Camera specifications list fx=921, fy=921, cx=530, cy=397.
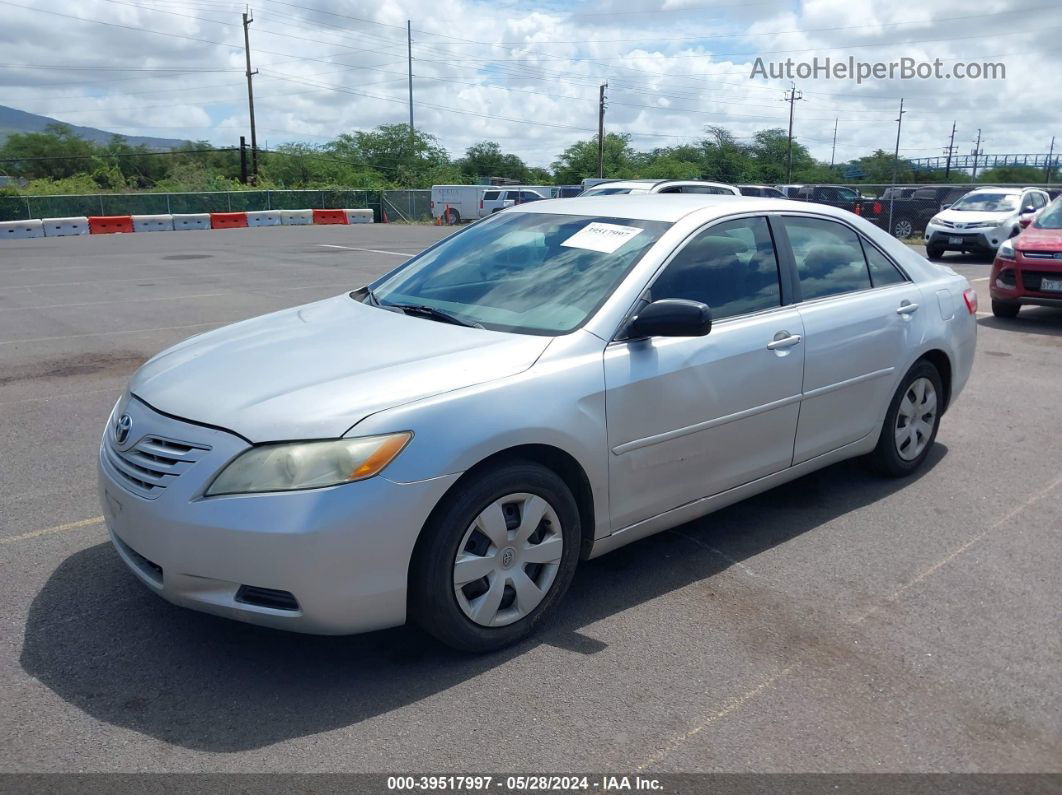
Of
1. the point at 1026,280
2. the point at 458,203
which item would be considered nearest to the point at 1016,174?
the point at 458,203

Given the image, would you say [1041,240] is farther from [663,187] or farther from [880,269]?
[880,269]

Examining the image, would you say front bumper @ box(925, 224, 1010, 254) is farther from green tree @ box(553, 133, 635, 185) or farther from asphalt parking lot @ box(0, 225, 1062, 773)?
green tree @ box(553, 133, 635, 185)

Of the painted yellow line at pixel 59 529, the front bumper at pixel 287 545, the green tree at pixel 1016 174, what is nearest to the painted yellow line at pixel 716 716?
the front bumper at pixel 287 545

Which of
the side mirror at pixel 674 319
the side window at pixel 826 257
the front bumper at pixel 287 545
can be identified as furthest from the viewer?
the side window at pixel 826 257

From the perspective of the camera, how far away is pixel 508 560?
3.42 m

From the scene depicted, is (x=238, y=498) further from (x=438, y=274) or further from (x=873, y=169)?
(x=873, y=169)

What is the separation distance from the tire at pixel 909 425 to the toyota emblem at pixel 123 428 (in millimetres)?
3884

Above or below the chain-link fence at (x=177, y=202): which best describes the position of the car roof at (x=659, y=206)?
above

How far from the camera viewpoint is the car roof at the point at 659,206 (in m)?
4.40

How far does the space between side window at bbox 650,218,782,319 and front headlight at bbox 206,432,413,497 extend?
1542 millimetres

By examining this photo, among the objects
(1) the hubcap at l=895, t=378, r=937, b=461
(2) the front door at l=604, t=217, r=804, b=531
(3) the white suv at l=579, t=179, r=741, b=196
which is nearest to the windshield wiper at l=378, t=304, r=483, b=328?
(2) the front door at l=604, t=217, r=804, b=531

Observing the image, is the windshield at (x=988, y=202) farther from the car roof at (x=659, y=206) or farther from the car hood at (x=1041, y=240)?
the car roof at (x=659, y=206)

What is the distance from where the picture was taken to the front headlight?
3.02 metres

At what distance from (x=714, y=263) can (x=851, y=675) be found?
75.3 inches
